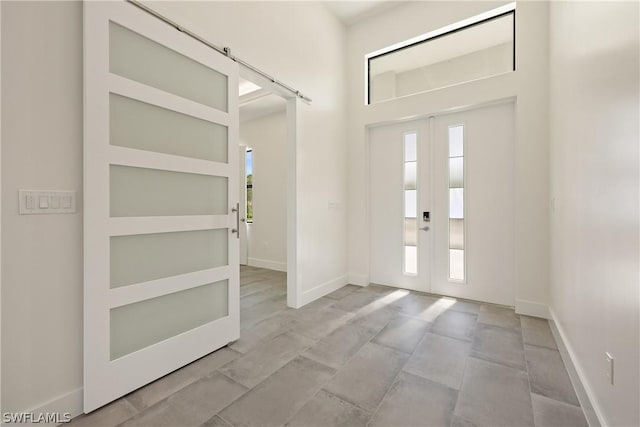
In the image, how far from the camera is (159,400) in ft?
5.11

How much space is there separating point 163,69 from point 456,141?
3118 mm

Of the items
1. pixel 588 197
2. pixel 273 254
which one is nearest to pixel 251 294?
pixel 273 254

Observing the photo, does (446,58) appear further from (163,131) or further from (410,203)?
(163,131)

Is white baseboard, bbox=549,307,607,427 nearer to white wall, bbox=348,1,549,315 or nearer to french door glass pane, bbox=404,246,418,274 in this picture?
white wall, bbox=348,1,549,315

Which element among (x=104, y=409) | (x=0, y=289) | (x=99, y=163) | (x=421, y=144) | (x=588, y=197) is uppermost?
(x=421, y=144)

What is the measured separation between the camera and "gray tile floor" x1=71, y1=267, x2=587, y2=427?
1435 millimetres

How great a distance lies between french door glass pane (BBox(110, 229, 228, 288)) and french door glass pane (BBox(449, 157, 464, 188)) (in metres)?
2.72

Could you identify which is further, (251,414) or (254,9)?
(254,9)

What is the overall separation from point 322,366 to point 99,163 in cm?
186

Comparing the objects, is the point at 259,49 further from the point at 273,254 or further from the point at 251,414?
the point at 273,254

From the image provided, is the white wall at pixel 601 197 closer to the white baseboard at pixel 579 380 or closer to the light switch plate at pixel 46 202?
the white baseboard at pixel 579 380

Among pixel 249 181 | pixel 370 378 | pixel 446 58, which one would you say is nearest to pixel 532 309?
pixel 370 378

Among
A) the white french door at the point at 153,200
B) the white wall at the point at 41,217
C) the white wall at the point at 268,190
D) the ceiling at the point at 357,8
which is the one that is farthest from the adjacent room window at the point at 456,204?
the white wall at the point at 41,217

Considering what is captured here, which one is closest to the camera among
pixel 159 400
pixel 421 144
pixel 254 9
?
pixel 159 400
